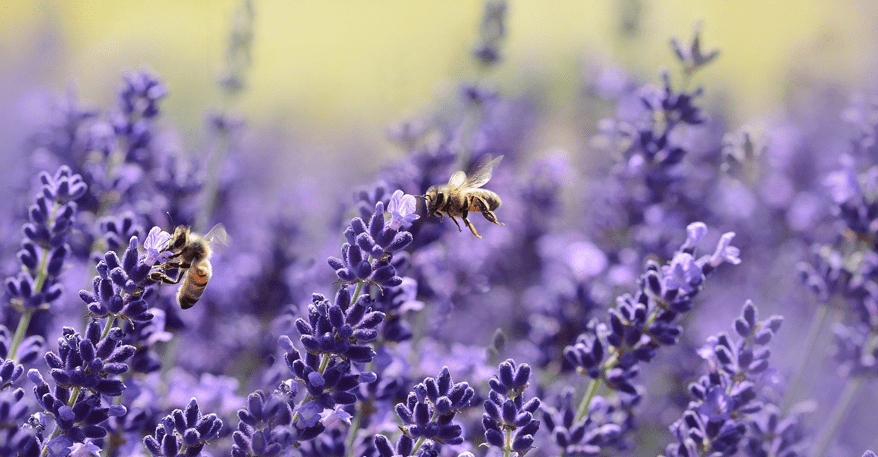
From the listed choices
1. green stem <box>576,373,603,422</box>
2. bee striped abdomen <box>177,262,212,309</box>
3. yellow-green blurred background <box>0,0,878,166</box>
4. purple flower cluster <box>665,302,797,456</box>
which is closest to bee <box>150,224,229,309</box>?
bee striped abdomen <box>177,262,212,309</box>

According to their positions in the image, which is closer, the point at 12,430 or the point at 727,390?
the point at 12,430

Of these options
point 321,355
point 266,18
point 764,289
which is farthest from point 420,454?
point 266,18

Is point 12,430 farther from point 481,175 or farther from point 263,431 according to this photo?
point 481,175

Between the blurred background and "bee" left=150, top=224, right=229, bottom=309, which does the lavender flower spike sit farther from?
the blurred background

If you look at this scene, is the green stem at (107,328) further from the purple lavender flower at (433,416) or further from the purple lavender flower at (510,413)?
the purple lavender flower at (510,413)

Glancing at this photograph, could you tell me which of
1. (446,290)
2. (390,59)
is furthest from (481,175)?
(390,59)

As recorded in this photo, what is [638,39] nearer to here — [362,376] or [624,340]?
[624,340]

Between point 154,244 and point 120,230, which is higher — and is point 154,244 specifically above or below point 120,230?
below
